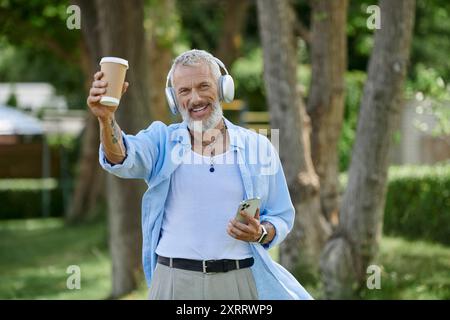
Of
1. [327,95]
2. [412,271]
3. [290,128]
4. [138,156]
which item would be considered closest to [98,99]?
[138,156]

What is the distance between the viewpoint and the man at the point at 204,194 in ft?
14.2

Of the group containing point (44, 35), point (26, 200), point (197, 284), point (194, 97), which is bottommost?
point (26, 200)

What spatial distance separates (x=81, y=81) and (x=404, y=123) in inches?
406

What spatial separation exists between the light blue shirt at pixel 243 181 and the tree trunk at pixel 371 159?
4.18 m

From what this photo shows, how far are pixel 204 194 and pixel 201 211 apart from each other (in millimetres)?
78

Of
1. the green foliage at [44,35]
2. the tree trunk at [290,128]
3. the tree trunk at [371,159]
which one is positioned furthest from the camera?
the green foliage at [44,35]

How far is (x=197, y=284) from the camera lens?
4.34m

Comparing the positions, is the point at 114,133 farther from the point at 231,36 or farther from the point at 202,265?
the point at 231,36

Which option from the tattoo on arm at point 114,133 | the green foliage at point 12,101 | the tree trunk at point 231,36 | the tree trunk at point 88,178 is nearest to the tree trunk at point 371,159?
the tattoo on arm at point 114,133

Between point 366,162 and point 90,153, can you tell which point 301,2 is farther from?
point 366,162

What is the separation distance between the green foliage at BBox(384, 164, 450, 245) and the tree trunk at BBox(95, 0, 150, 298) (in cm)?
466

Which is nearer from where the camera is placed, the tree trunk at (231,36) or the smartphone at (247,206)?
the smartphone at (247,206)

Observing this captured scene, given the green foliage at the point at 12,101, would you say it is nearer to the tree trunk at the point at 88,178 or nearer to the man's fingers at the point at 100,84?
the tree trunk at the point at 88,178

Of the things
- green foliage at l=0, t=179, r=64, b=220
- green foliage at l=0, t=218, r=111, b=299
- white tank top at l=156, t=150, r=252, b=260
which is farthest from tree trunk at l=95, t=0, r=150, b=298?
green foliage at l=0, t=179, r=64, b=220
